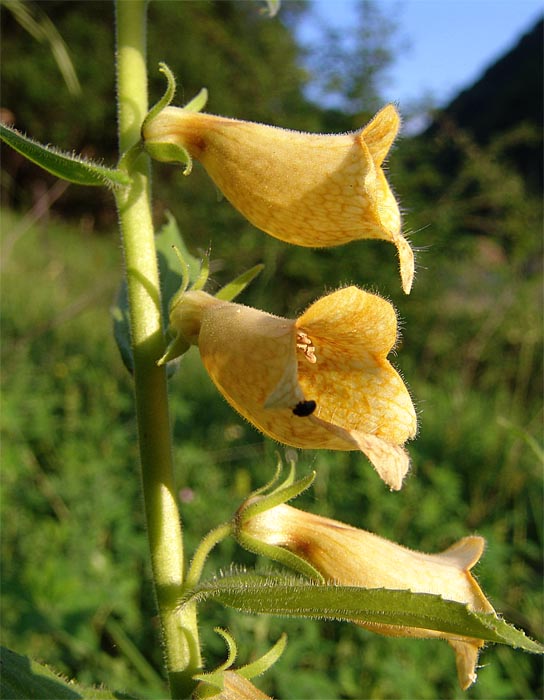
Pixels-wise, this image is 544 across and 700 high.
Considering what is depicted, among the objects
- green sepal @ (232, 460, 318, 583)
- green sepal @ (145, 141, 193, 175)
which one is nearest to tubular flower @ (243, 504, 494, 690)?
green sepal @ (232, 460, 318, 583)

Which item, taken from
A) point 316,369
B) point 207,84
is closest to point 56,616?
point 316,369

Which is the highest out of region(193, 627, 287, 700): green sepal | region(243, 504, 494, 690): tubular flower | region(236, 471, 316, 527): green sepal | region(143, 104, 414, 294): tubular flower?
region(143, 104, 414, 294): tubular flower

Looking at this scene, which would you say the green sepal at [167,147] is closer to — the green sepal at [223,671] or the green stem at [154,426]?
the green stem at [154,426]

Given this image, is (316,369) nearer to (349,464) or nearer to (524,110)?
(349,464)

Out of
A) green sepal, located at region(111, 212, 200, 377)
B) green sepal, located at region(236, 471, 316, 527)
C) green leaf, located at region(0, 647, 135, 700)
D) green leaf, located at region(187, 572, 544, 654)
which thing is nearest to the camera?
green leaf, located at region(187, 572, 544, 654)

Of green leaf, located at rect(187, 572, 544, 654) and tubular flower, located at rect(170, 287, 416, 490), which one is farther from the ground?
tubular flower, located at rect(170, 287, 416, 490)

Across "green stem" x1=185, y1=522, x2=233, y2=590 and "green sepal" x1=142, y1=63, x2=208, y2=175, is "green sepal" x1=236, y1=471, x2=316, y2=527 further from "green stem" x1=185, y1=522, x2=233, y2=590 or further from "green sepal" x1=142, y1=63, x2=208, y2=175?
"green sepal" x1=142, y1=63, x2=208, y2=175

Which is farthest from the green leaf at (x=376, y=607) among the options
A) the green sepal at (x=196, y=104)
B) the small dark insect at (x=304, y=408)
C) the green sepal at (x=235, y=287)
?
the green sepal at (x=196, y=104)
